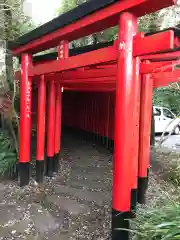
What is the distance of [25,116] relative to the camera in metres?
5.33

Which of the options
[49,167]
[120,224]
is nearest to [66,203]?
[49,167]

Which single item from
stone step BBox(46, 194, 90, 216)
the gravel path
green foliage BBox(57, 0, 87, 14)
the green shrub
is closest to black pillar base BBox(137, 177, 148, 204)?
the gravel path

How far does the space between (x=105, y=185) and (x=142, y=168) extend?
1.15 meters

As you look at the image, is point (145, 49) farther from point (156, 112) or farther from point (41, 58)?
point (156, 112)

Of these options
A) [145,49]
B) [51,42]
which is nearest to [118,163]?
[145,49]

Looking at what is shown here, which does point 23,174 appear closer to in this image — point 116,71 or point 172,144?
point 116,71

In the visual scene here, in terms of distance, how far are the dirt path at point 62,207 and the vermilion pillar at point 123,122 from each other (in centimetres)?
91

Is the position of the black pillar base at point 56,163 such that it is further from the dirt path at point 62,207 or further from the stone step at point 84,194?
the stone step at point 84,194

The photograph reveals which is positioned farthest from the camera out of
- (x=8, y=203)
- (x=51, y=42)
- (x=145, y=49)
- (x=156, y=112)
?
(x=156, y=112)

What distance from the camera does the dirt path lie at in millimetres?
3709

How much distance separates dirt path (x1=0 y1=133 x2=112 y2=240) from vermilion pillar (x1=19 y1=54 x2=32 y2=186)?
→ 341mm

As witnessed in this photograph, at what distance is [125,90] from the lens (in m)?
2.83

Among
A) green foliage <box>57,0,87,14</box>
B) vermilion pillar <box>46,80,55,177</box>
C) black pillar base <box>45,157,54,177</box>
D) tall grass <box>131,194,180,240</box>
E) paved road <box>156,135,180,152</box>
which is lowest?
paved road <box>156,135,180,152</box>

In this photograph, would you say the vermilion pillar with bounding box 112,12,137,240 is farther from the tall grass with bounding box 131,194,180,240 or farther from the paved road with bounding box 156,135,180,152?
the paved road with bounding box 156,135,180,152
